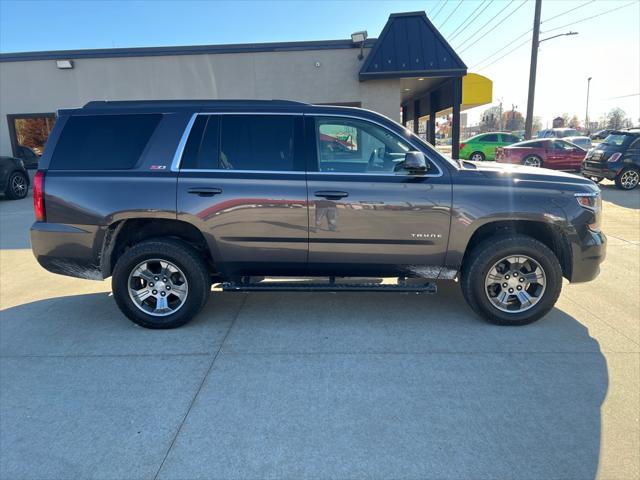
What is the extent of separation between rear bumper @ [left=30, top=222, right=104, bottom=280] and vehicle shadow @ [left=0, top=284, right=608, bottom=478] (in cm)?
61

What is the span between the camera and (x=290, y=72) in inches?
534

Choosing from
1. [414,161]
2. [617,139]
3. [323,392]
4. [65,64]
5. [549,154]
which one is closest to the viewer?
[323,392]

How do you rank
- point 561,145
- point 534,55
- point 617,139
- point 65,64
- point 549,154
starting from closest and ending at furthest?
point 617,139 < point 65,64 < point 549,154 < point 561,145 < point 534,55

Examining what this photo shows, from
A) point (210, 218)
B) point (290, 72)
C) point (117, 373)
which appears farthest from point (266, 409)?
point (290, 72)

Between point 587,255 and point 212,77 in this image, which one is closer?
point 587,255

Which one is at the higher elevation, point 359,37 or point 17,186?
point 359,37

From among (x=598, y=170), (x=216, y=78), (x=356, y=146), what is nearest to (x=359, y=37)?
(x=216, y=78)

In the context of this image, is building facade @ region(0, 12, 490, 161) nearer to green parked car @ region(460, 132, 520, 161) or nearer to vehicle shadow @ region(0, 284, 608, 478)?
green parked car @ region(460, 132, 520, 161)

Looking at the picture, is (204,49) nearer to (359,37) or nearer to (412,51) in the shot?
(359,37)

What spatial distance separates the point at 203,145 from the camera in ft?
13.4

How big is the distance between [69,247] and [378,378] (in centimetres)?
306

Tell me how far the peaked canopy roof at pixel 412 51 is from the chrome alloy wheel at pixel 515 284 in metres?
9.16

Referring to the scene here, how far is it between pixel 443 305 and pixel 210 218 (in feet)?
8.47

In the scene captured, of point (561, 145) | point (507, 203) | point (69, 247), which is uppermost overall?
point (561, 145)
